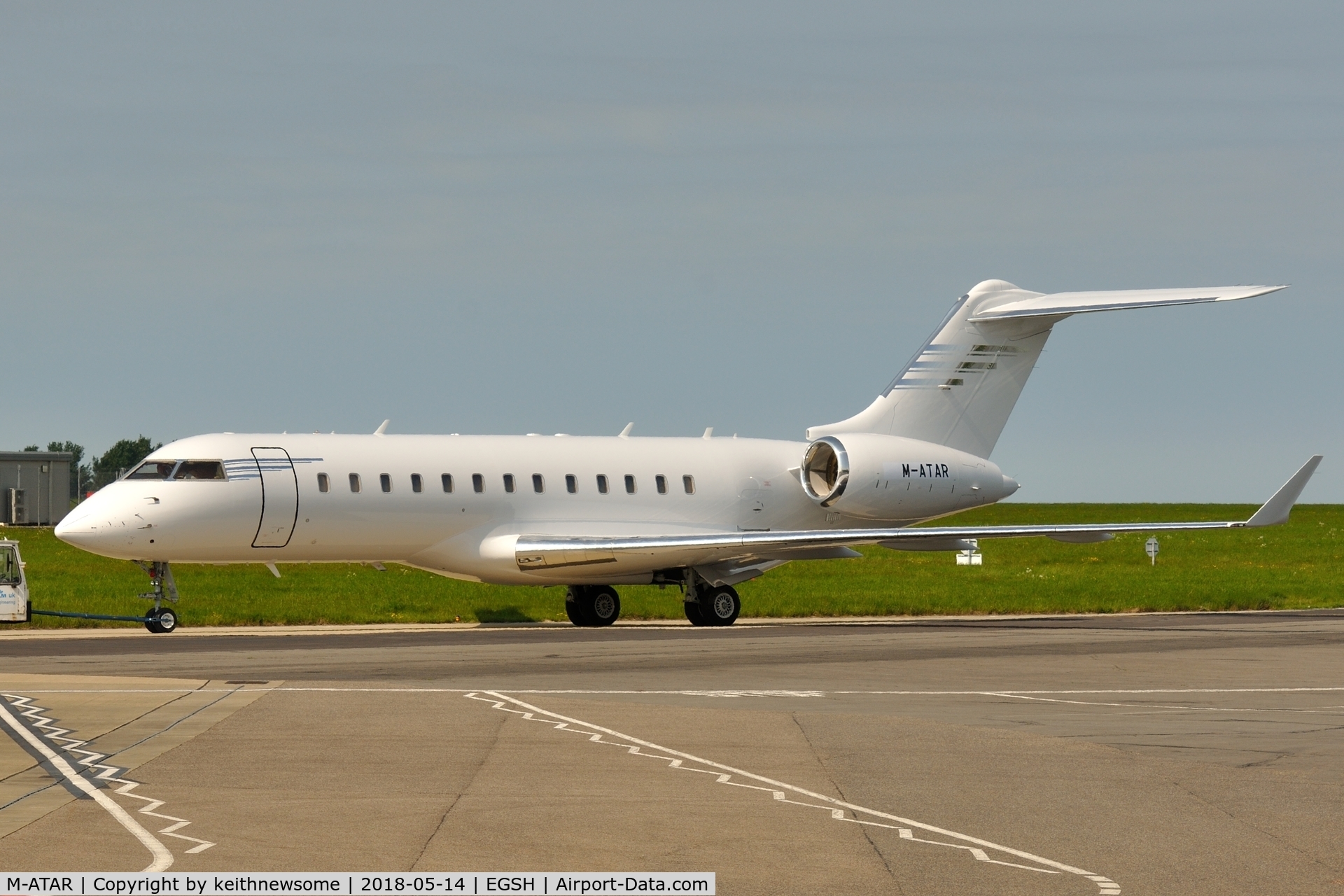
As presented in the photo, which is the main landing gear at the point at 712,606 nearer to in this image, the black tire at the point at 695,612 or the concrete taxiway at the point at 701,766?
the black tire at the point at 695,612

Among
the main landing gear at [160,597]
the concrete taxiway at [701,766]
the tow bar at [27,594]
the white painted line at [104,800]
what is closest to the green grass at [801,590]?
the tow bar at [27,594]

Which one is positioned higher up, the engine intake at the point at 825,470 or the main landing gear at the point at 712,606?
the engine intake at the point at 825,470

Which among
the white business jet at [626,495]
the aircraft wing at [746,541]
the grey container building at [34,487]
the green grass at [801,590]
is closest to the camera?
the white business jet at [626,495]

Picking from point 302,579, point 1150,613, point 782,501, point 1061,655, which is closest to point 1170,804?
point 1061,655

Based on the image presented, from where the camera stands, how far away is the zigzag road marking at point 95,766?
10.8 metres

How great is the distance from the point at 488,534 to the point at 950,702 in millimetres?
17202

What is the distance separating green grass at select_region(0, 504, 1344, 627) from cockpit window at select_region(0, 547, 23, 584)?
8.06 feet

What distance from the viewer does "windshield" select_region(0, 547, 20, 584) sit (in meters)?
33.1

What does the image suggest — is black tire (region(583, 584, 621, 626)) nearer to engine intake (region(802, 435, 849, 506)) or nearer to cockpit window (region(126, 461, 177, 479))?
engine intake (region(802, 435, 849, 506))

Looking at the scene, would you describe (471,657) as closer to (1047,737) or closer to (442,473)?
(442,473)

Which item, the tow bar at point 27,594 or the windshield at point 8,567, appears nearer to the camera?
the tow bar at point 27,594

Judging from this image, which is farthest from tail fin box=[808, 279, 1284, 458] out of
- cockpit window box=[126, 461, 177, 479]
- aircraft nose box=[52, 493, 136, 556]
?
aircraft nose box=[52, 493, 136, 556]
